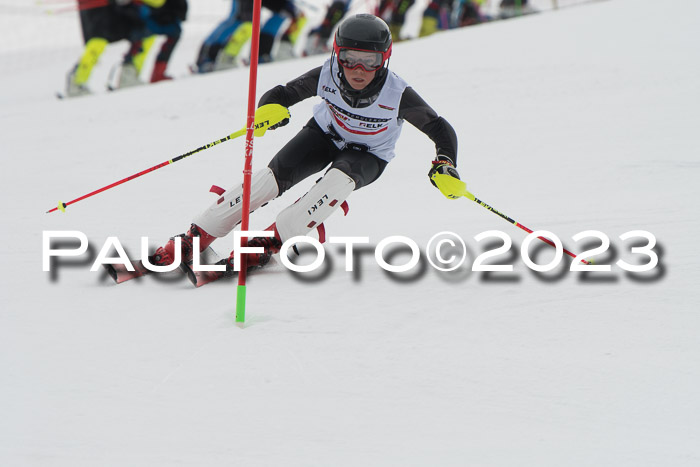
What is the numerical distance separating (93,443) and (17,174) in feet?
14.6

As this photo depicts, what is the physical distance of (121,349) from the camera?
2670mm

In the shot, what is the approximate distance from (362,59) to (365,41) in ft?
0.29

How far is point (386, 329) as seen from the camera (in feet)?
9.31

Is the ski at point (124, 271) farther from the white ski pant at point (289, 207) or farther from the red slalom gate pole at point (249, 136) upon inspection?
the red slalom gate pole at point (249, 136)

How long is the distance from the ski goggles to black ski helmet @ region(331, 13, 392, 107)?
1 cm

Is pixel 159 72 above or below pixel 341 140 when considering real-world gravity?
below

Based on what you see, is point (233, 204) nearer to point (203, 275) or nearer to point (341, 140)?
point (203, 275)

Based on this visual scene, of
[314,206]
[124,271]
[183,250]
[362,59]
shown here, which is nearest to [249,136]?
[314,206]

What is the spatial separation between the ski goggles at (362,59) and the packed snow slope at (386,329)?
0.96 metres

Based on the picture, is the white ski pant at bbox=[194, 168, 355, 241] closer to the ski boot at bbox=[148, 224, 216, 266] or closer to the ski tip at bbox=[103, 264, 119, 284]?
the ski boot at bbox=[148, 224, 216, 266]

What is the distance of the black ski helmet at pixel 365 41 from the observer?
10.7ft

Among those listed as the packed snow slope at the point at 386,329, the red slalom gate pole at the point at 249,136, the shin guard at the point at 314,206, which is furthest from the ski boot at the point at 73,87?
the red slalom gate pole at the point at 249,136

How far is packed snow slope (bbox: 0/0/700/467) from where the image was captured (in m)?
2.12

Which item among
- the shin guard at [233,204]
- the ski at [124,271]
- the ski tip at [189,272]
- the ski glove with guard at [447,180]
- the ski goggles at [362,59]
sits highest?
the ski goggles at [362,59]
